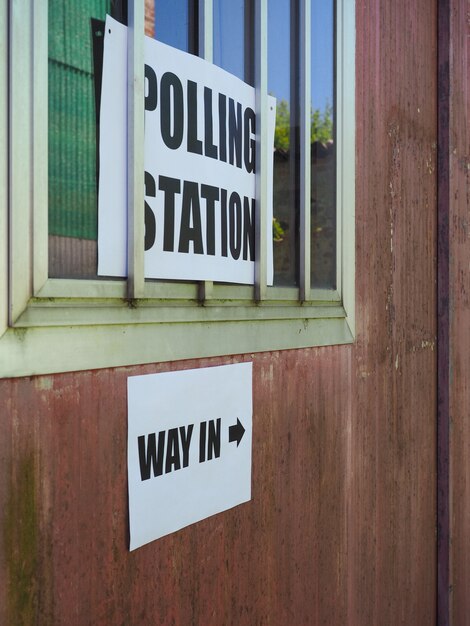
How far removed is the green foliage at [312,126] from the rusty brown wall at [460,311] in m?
1.20

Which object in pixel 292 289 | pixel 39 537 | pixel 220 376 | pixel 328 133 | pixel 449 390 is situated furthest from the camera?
pixel 449 390

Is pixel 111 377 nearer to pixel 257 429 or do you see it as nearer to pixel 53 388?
pixel 53 388

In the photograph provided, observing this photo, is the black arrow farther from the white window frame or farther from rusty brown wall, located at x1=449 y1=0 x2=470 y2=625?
rusty brown wall, located at x1=449 y1=0 x2=470 y2=625

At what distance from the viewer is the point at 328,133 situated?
262 centimetres

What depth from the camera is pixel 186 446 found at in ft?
6.30

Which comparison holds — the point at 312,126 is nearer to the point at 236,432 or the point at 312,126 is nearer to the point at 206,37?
the point at 206,37

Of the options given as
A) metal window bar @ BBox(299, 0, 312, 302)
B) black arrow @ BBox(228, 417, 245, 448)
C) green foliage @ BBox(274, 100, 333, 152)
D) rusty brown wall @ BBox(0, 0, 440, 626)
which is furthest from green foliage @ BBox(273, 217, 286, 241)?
black arrow @ BBox(228, 417, 245, 448)

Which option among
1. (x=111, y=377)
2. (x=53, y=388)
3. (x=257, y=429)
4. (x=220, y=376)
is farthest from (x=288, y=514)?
(x=53, y=388)

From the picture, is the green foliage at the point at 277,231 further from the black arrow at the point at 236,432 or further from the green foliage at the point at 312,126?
the black arrow at the point at 236,432

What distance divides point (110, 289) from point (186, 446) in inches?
18.6

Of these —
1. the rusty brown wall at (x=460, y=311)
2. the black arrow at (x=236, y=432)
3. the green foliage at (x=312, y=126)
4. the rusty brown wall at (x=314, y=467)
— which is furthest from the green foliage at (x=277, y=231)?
the rusty brown wall at (x=460, y=311)

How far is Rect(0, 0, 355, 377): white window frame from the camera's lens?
1.44m

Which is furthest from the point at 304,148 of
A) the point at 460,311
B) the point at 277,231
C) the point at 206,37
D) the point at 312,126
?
the point at 460,311

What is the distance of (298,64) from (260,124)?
1.28ft
